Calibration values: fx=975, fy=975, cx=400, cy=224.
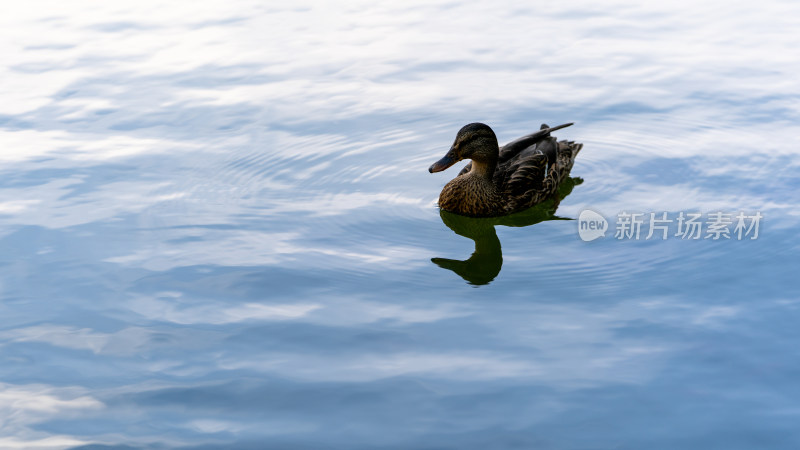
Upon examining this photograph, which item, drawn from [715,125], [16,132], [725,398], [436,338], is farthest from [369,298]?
[16,132]

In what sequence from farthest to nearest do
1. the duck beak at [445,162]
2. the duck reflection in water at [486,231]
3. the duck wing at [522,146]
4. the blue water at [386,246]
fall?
1. the duck wing at [522,146]
2. the duck beak at [445,162]
3. the duck reflection in water at [486,231]
4. the blue water at [386,246]

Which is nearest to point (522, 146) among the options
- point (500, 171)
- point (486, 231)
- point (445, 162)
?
point (500, 171)

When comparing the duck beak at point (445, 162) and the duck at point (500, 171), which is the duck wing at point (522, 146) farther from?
the duck beak at point (445, 162)

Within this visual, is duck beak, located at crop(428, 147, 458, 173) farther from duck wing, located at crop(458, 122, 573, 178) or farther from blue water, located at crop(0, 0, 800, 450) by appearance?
duck wing, located at crop(458, 122, 573, 178)

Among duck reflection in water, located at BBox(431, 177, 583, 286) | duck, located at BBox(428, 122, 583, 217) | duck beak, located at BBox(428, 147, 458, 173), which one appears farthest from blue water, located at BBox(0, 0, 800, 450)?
duck beak, located at BBox(428, 147, 458, 173)

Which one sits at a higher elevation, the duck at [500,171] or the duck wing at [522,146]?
the duck wing at [522,146]

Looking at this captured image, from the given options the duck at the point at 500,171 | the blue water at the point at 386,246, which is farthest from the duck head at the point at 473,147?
the blue water at the point at 386,246

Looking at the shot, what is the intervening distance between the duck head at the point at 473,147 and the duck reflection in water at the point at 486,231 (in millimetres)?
528

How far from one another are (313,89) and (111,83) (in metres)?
3.02

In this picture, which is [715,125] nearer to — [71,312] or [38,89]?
[71,312]

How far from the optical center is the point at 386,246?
899cm

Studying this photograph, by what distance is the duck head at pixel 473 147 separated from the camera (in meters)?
10.0

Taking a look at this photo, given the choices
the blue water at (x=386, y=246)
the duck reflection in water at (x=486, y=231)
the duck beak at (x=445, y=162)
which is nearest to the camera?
the blue water at (x=386, y=246)

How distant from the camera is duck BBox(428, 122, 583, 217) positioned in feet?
32.9
